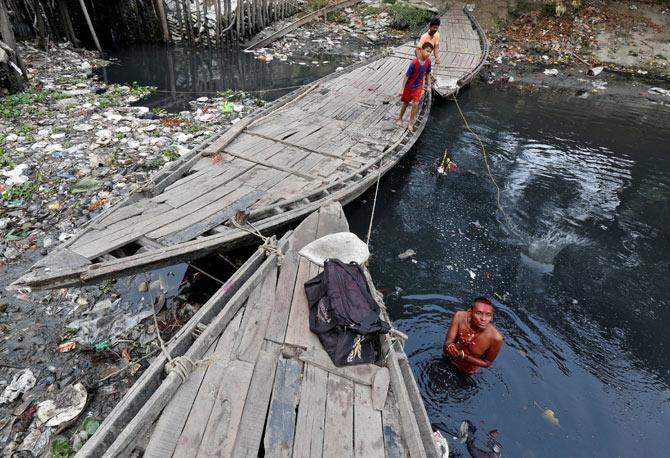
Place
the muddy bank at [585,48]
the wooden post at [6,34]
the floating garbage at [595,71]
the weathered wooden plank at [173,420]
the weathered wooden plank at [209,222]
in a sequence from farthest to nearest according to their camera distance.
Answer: the floating garbage at [595,71], the muddy bank at [585,48], the wooden post at [6,34], the weathered wooden plank at [209,222], the weathered wooden plank at [173,420]

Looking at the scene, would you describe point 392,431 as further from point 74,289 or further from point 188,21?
point 188,21

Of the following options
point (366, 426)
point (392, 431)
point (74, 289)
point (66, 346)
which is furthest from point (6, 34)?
point (392, 431)

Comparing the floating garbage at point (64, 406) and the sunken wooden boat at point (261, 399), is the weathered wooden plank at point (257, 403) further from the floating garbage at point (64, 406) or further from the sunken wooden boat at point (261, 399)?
the floating garbage at point (64, 406)

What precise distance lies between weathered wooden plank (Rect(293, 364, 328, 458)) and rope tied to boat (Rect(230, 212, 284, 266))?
1262 mm

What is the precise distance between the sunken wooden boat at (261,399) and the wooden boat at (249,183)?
959mm

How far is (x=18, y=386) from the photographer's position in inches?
146

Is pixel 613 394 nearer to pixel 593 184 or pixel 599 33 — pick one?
pixel 593 184

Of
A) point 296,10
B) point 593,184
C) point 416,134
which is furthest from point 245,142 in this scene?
point 296,10

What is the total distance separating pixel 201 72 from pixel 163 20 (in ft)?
10.2

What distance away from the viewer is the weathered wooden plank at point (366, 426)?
8.87ft

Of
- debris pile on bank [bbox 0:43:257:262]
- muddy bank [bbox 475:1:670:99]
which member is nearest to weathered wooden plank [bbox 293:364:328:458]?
debris pile on bank [bbox 0:43:257:262]

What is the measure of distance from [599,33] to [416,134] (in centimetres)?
1193

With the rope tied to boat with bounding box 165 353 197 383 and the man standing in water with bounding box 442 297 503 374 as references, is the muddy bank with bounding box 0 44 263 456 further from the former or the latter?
the man standing in water with bounding box 442 297 503 374

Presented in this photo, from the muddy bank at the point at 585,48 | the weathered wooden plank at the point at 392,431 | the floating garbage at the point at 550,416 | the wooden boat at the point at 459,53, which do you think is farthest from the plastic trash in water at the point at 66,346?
the muddy bank at the point at 585,48
